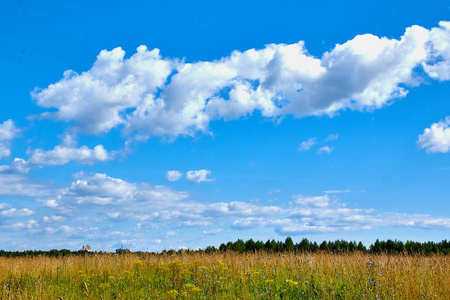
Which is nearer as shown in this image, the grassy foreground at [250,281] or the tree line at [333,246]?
the grassy foreground at [250,281]

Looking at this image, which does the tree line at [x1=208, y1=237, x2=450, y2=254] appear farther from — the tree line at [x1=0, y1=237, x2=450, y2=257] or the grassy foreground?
the grassy foreground

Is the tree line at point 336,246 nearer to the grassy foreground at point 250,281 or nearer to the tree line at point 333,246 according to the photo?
the tree line at point 333,246

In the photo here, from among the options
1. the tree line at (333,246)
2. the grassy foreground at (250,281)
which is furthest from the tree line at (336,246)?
the grassy foreground at (250,281)

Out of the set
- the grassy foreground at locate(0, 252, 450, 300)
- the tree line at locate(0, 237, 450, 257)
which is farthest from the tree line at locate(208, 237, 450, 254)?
the grassy foreground at locate(0, 252, 450, 300)

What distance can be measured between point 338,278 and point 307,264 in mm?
1711

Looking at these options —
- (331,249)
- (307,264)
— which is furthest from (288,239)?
(307,264)

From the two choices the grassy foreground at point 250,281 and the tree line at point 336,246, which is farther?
the tree line at point 336,246

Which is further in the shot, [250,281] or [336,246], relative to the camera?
[336,246]

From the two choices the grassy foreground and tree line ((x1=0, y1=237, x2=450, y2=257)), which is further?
tree line ((x1=0, y1=237, x2=450, y2=257))

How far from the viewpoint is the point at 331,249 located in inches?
728

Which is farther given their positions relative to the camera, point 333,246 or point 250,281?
point 333,246

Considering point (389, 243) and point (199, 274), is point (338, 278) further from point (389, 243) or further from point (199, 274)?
point (389, 243)

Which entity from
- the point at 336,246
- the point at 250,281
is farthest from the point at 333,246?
the point at 250,281

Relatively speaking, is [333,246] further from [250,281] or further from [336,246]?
[250,281]
